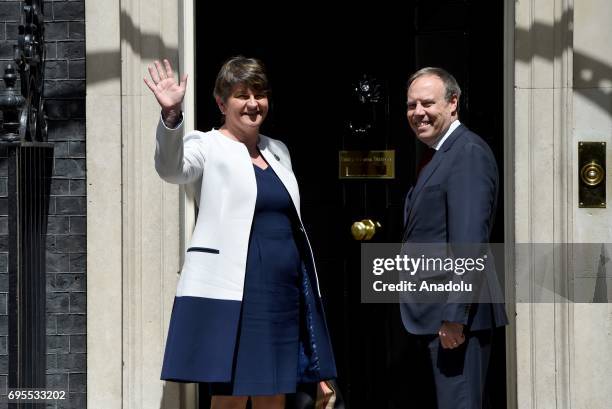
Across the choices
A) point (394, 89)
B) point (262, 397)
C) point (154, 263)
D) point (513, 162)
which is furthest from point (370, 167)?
point (262, 397)

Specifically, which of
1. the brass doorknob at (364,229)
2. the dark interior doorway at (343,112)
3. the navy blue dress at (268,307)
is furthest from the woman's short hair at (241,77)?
the brass doorknob at (364,229)

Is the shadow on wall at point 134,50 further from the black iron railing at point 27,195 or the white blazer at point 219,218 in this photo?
the white blazer at point 219,218

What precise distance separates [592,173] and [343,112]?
1.41 meters

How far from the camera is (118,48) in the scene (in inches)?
218

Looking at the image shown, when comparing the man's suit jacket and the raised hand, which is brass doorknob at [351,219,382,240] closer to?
the man's suit jacket

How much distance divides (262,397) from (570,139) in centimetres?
191

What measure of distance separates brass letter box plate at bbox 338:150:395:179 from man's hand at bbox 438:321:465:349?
5.03ft

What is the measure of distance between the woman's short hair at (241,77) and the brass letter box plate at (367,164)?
1.42 m

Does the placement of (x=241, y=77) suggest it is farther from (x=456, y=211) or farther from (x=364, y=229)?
(x=364, y=229)

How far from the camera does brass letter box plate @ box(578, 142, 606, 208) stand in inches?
Answer: 217

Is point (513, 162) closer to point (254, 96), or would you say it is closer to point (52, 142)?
point (254, 96)

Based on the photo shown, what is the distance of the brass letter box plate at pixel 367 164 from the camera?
6.23 meters

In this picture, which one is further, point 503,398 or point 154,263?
point 503,398

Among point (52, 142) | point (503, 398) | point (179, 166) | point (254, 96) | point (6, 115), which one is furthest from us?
point (503, 398)
